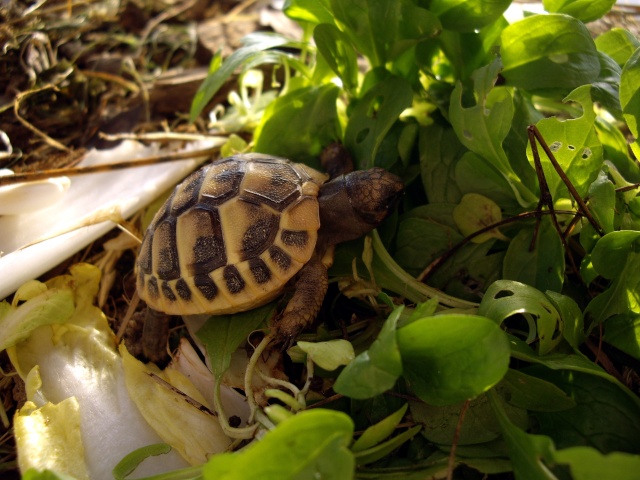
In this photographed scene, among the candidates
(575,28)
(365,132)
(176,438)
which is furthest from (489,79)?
(176,438)

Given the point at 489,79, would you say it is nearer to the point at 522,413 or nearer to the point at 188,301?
the point at 522,413

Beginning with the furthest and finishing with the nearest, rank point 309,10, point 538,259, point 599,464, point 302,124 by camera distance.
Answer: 1. point 302,124
2. point 309,10
3. point 538,259
4. point 599,464

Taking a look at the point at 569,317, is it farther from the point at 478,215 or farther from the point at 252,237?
the point at 252,237

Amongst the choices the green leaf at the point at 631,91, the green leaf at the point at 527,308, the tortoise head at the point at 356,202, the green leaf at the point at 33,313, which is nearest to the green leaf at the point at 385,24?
the tortoise head at the point at 356,202

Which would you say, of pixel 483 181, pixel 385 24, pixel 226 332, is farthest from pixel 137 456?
pixel 385 24

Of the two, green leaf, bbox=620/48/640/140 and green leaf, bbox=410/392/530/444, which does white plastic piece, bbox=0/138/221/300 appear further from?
green leaf, bbox=620/48/640/140

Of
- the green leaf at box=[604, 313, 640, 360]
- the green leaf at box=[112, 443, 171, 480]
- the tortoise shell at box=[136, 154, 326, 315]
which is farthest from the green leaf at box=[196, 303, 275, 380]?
the green leaf at box=[604, 313, 640, 360]
